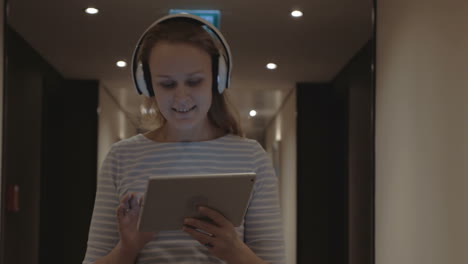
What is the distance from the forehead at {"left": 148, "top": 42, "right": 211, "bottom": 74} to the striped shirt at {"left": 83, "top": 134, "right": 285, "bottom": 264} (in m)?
0.13

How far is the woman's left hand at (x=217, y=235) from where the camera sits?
0.89 meters

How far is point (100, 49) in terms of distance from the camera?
269cm

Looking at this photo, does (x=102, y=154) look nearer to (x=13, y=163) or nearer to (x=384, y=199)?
(x=13, y=163)

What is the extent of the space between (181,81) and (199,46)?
0.21 ft

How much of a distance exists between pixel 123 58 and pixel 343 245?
1364 millimetres

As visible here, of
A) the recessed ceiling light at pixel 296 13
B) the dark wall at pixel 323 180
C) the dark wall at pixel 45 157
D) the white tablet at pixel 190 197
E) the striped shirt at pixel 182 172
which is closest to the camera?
the white tablet at pixel 190 197

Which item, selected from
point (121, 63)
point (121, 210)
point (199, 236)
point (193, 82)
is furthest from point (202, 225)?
point (121, 63)

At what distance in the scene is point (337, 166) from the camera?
2.88 m

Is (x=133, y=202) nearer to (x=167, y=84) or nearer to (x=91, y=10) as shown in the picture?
(x=167, y=84)

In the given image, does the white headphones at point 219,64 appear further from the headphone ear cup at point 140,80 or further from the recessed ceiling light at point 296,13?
the recessed ceiling light at point 296,13

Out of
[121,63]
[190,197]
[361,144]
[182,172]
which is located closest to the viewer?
[190,197]

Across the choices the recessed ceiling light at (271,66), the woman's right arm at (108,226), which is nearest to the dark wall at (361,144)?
the recessed ceiling light at (271,66)

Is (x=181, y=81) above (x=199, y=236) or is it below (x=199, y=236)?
above

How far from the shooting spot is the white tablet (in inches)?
33.5
